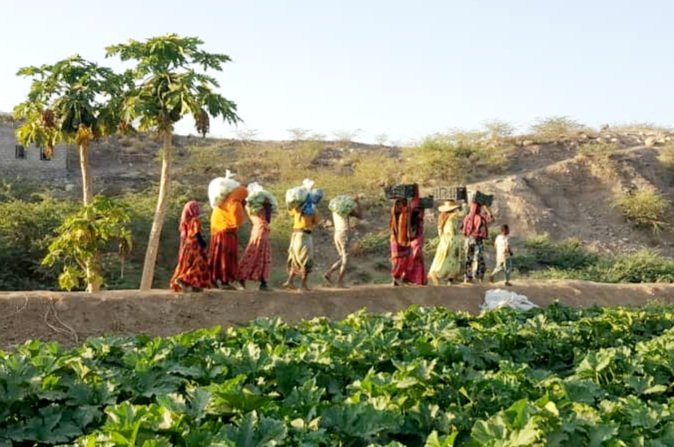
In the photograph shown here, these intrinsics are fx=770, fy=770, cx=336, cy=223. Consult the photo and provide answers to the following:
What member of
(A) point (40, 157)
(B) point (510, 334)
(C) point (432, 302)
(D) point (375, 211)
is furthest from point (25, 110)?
(A) point (40, 157)

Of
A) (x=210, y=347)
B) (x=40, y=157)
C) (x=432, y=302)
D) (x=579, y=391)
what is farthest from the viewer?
(x=40, y=157)

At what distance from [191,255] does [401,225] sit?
4.15 meters

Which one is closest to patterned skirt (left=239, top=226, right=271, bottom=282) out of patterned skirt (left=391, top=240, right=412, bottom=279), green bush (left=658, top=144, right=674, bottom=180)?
patterned skirt (left=391, top=240, right=412, bottom=279)

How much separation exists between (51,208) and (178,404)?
15.8 meters

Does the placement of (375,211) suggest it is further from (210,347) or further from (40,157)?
(210,347)

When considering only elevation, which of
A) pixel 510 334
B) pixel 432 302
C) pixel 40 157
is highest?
pixel 40 157

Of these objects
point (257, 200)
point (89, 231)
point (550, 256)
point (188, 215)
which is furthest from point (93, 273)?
point (550, 256)

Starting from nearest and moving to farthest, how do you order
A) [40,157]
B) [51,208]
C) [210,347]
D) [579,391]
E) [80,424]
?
[80,424] < [579,391] < [210,347] < [51,208] < [40,157]

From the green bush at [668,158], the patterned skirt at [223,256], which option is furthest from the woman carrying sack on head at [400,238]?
the green bush at [668,158]

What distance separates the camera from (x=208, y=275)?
452 inches

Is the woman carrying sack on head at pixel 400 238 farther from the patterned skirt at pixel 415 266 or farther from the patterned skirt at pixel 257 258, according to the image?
the patterned skirt at pixel 257 258

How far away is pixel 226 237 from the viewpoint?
38.0ft

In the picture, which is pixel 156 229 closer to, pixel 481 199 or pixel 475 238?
pixel 475 238

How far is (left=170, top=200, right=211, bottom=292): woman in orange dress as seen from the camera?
11172mm
